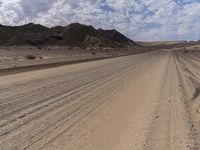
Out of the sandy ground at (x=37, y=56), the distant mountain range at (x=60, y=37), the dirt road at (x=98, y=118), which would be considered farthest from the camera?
Result: the distant mountain range at (x=60, y=37)

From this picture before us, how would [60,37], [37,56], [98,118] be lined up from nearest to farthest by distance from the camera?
1. [98,118]
2. [37,56]
3. [60,37]

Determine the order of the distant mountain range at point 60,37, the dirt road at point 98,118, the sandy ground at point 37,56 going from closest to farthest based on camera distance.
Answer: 1. the dirt road at point 98,118
2. the sandy ground at point 37,56
3. the distant mountain range at point 60,37

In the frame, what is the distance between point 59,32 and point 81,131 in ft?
545

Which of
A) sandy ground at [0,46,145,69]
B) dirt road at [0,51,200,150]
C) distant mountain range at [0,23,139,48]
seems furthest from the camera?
distant mountain range at [0,23,139,48]

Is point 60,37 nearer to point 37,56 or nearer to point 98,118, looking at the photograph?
point 37,56

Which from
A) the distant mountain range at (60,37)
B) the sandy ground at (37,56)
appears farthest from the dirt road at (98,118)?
the distant mountain range at (60,37)

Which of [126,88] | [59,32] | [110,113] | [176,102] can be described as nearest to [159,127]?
[110,113]

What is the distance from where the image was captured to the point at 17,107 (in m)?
11.4

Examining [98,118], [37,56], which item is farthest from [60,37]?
[98,118]

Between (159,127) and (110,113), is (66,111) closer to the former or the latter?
(110,113)

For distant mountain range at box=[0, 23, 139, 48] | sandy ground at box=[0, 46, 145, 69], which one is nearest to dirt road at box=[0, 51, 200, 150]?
sandy ground at box=[0, 46, 145, 69]

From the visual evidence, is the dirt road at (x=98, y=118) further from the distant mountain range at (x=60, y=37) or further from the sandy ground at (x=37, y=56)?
the distant mountain range at (x=60, y=37)

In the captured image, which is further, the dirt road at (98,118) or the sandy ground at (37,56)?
the sandy ground at (37,56)

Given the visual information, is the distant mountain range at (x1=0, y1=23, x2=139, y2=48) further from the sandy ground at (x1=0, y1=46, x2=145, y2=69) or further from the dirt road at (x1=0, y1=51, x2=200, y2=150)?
the dirt road at (x1=0, y1=51, x2=200, y2=150)
